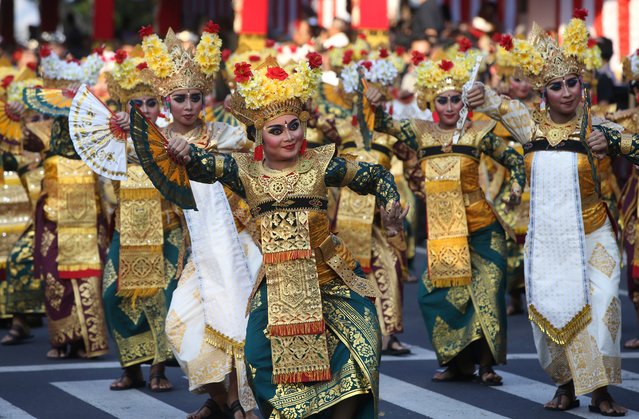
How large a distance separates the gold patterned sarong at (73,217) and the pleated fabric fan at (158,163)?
3.60m

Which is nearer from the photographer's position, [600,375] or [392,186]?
[392,186]

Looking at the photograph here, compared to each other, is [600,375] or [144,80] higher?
[144,80]

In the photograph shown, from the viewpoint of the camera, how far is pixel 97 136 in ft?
27.3

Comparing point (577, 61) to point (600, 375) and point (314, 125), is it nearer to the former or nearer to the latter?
point (600, 375)

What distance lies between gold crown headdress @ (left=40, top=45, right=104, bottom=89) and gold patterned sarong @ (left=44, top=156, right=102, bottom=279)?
69 cm

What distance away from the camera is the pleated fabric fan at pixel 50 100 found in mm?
10633

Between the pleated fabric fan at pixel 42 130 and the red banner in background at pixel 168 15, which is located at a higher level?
the red banner in background at pixel 168 15

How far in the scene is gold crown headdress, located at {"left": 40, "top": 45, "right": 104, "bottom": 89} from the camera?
11.4m

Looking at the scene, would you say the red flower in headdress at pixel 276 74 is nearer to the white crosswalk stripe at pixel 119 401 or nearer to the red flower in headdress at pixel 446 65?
the white crosswalk stripe at pixel 119 401

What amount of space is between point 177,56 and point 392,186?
7.29 feet

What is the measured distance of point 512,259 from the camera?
518 inches

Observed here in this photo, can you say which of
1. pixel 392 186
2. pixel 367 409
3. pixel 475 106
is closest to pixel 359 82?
pixel 475 106

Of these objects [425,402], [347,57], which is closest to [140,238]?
[425,402]

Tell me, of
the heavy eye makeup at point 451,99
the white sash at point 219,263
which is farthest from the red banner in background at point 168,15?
the white sash at point 219,263
